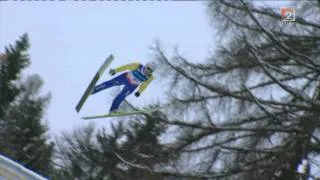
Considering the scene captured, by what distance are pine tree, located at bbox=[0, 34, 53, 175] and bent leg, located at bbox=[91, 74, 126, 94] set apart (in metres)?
13.4

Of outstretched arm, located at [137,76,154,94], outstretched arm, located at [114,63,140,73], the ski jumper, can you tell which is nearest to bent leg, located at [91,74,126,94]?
the ski jumper

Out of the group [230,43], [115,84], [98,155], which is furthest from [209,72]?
[98,155]

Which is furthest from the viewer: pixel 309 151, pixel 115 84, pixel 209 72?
pixel 209 72

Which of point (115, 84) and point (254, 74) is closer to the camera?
point (115, 84)

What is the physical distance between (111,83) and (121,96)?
41cm

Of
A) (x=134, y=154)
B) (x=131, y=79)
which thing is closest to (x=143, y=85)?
(x=131, y=79)

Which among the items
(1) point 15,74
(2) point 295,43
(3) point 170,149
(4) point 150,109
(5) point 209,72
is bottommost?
(1) point 15,74

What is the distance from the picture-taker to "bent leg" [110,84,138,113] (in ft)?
34.2

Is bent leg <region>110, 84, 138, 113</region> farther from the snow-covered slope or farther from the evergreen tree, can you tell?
the snow-covered slope

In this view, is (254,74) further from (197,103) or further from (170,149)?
(170,149)

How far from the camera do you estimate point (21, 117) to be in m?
27.7

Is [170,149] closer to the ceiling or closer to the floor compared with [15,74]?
closer to the ceiling

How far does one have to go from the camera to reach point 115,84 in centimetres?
1047

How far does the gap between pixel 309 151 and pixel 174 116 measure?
293 cm
